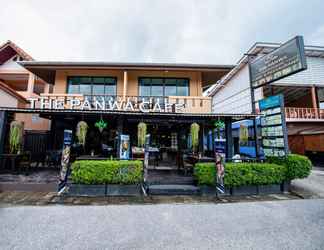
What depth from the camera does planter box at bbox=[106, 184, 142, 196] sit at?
5.52 metres

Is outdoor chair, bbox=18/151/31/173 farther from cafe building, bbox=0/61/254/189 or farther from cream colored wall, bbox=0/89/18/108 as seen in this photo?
cream colored wall, bbox=0/89/18/108

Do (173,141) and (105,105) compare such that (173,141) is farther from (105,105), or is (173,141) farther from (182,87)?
(105,105)

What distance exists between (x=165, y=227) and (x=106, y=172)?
2.92 m

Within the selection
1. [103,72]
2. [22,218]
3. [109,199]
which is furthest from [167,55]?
[22,218]

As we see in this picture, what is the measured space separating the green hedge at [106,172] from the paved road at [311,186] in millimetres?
6358

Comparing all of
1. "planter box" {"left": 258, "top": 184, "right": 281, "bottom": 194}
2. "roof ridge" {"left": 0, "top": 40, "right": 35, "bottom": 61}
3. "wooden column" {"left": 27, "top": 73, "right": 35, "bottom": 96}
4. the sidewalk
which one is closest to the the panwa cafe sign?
the sidewalk

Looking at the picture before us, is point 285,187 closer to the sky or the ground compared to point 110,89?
closer to the ground

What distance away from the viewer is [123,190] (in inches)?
219

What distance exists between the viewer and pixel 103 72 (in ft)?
34.2

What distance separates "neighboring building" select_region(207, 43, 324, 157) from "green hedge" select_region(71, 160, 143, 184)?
12477mm

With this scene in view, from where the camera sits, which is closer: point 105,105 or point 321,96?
point 105,105

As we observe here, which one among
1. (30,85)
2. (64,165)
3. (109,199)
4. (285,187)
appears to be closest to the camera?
(109,199)

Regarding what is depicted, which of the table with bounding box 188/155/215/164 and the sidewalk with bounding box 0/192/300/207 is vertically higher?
the table with bounding box 188/155/215/164

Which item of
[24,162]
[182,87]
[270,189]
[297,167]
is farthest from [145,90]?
[297,167]
